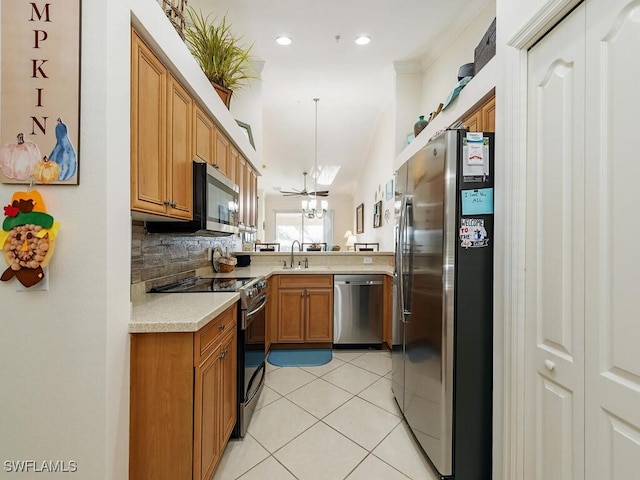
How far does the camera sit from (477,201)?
4.51 feet

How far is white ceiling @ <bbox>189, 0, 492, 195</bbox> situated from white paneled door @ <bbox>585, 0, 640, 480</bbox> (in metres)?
2.19

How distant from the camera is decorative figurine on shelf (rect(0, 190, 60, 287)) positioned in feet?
3.22

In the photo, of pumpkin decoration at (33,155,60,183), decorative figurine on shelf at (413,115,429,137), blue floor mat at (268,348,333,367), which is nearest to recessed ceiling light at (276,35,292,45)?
decorative figurine on shelf at (413,115,429,137)

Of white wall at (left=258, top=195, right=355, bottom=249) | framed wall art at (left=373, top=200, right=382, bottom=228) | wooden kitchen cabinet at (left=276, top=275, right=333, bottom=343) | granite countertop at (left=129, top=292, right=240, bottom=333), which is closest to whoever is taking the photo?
granite countertop at (left=129, top=292, right=240, bottom=333)

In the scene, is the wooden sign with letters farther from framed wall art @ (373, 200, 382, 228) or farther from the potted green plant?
framed wall art @ (373, 200, 382, 228)

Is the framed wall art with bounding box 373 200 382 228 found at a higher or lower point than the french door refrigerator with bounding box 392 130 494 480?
higher

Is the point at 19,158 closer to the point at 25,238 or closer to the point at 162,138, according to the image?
the point at 25,238

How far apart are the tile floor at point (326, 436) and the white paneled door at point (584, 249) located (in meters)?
0.73

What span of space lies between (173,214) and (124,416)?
0.94m

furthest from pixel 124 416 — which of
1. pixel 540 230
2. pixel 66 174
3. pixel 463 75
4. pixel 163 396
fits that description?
pixel 463 75

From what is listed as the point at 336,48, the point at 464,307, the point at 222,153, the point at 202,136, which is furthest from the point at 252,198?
the point at 464,307

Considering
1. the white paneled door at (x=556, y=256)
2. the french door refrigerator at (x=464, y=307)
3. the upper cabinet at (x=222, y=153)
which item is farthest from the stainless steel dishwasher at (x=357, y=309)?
the white paneled door at (x=556, y=256)

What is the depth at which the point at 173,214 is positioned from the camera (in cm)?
155

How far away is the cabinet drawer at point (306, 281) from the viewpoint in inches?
125
